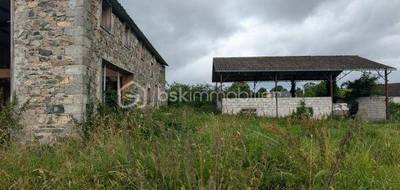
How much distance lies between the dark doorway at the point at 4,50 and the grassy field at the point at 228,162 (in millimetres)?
5870

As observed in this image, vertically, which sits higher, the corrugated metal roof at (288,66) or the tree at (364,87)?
the corrugated metal roof at (288,66)

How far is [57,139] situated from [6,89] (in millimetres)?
5571

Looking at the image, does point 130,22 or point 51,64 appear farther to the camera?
point 130,22

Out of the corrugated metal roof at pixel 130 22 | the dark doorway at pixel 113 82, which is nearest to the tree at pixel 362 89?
the corrugated metal roof at pixel 130 22

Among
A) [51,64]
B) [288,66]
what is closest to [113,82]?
[51,64]

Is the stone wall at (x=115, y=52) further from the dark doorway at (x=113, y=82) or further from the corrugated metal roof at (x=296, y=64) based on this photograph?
the corrugated metal roof at (x=296, y=64)

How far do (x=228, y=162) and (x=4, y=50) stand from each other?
13.4 metres

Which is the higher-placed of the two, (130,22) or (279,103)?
(130,22)

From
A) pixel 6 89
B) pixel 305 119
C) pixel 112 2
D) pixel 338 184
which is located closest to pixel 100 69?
pixel 112 2

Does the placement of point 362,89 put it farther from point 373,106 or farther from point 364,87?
point 373,106

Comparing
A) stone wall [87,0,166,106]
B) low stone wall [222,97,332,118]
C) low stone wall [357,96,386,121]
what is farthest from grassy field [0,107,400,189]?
low stone wall [357,96,386,121]

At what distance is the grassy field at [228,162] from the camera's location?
3.47 metres

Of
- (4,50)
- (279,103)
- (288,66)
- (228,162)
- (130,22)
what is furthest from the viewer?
(288,66)

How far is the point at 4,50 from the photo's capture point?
47.8ft
